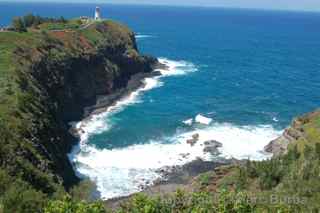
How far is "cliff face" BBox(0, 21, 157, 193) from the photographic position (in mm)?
45469

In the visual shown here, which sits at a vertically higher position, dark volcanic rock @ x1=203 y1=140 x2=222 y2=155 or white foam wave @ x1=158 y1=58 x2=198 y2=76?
dark volcanic rock @ x1=203 y1=140 x2=222 y2=155

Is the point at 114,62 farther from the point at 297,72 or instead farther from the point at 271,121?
the point at 297,72

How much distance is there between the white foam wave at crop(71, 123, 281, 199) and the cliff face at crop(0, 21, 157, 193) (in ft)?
12.8

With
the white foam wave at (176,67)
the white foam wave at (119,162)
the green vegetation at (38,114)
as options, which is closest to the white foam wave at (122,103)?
the white foam wave at (176,67)

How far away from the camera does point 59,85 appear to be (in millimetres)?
79312

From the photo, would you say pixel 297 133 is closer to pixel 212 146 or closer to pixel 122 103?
pixel 212 146

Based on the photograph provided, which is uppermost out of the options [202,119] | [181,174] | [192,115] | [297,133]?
[297,133]

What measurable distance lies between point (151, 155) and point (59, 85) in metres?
25.8

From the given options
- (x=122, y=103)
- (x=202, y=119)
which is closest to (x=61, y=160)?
(x=202, y=119)

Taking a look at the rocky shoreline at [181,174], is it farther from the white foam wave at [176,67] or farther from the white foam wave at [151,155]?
the white foam wave at [176,67]

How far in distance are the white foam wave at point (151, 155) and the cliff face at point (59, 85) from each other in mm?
3893

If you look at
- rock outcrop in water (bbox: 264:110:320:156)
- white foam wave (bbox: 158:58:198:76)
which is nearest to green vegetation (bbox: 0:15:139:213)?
white foam wave (bbox: 158:58:198:76)

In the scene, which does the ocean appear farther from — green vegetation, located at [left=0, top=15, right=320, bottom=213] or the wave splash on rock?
green vegetation, located at [left=0, top=15, right=320, bottom=213]

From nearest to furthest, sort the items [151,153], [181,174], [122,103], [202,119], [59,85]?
[181,174]
[151,153]
[202,119]
[59,85]
[122,103]
